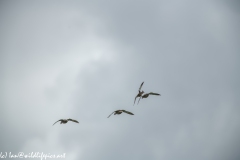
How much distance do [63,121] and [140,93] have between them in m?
18.2

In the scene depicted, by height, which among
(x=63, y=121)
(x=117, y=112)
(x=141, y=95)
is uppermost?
(x=141, y=95)

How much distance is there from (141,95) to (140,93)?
82cm

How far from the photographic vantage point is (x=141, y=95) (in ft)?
201

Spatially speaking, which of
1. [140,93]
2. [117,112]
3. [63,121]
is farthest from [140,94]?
[63,121]

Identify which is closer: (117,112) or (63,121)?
(117,112)

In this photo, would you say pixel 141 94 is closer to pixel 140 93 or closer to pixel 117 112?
pixel 140 93

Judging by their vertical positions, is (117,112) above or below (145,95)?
below

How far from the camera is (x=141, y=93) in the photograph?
Result: 60688mm

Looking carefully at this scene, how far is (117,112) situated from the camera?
5831cm

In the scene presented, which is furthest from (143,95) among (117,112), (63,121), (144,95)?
(63,121)

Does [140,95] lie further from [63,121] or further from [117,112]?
[63,121]

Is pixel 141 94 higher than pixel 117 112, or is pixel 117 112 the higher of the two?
pixel 141 94

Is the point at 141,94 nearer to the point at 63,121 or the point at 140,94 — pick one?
the point at 140,94

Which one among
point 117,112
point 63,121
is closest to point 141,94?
point 117,112
